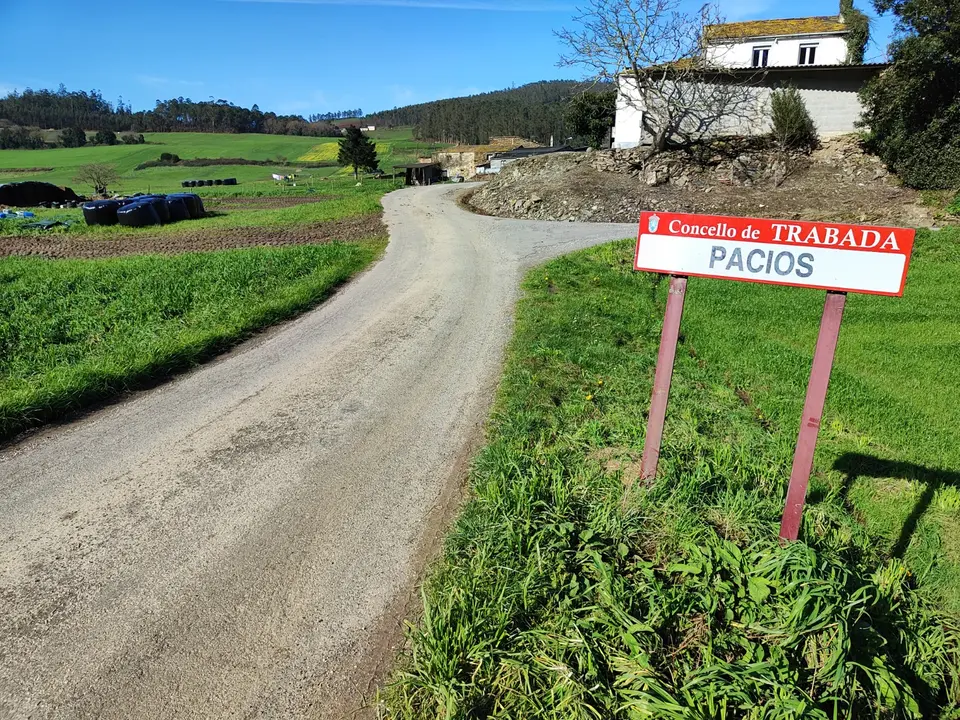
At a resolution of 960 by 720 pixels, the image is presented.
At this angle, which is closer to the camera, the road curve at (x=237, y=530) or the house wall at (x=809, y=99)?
the road curve at (x=237, y=530)

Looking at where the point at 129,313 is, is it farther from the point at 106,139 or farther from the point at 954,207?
the point at 106,139

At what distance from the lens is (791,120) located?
899 inches

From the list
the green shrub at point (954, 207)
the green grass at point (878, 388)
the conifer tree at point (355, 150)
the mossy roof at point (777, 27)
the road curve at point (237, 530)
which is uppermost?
the mossy roof at point (777, 27)

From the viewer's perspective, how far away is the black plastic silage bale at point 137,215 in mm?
22547

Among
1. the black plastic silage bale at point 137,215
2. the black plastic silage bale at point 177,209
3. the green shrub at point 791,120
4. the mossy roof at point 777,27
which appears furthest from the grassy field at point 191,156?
the green shrub at point 791,120

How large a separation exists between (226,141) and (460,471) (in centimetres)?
12077

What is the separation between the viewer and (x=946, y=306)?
1002 centimetres

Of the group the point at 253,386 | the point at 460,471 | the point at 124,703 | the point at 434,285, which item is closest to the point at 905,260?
the point at 460,471

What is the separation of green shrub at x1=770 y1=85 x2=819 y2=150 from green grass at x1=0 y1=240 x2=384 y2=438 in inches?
724

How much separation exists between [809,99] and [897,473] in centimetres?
2430

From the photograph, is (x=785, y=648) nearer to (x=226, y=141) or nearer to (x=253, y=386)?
(x=253, y=386)

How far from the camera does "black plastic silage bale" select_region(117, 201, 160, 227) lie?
22547 millimetres

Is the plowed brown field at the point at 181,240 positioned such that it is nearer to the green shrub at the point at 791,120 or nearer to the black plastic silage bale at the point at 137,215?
the black plastic silage bale at the point at 137,215

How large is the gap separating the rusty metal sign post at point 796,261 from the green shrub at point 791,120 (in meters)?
23.5
